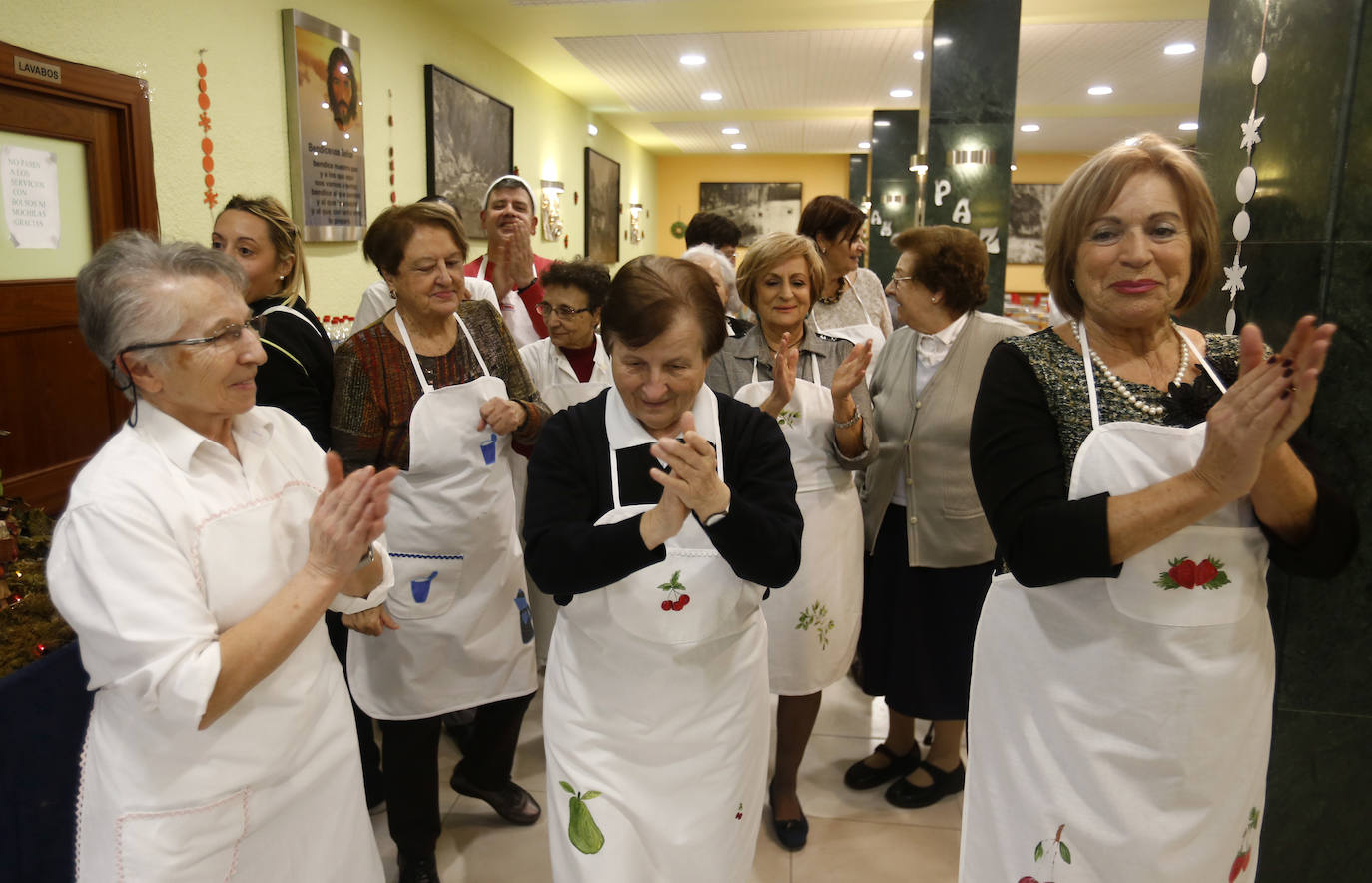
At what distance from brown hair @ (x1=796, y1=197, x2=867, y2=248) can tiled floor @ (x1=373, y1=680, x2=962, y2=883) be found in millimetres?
1995

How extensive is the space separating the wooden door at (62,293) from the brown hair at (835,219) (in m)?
2.71

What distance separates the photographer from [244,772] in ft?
4.38

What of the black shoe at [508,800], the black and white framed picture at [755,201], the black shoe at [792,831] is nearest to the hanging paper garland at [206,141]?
the black shoe at [508,800]

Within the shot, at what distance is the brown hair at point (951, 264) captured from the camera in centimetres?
266

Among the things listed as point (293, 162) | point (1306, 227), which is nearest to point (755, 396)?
point (1306, 227)

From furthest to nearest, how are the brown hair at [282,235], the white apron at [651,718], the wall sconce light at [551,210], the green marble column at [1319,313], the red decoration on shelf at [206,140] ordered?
1. the wall sconce light at [551,210]
2. the red decoration on shelf at [206,140]
3. the brown hair at [282,235]
4. the green marble column at [1319,313]
5. the white apron at [651,718]

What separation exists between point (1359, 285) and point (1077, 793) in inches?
44.6

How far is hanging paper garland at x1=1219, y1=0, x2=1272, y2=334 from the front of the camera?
1.87m

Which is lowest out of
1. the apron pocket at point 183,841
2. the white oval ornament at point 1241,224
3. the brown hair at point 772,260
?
the apron pocket at point 183,841

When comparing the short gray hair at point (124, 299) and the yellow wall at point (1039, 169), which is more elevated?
the yellow wall at point (1039, 169)

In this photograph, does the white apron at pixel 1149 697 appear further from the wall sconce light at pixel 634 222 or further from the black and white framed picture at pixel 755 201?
the black and white framed picture at pixel 755 201

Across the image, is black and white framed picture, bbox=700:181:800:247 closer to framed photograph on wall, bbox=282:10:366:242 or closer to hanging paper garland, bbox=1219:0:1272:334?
framed photograph on wall, bbox=282:10:366:242

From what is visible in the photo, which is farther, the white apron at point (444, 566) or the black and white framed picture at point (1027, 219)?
the black and white framed picture at point (1027, 219)

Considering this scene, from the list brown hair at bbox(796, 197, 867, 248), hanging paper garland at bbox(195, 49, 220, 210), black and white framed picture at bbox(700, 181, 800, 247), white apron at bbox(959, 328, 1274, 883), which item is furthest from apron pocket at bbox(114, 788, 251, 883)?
black and white framed picture at bbox(700, 181, 800, 247)
